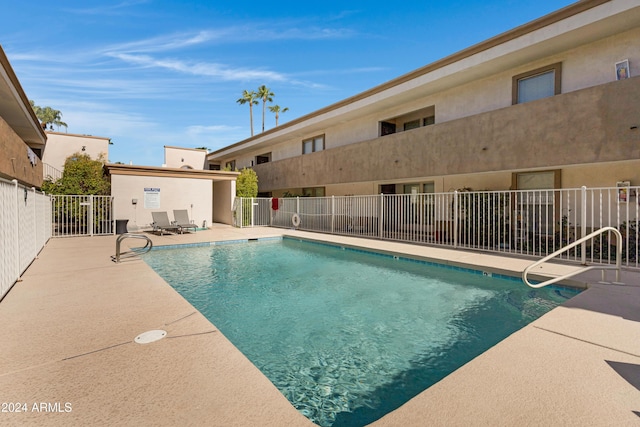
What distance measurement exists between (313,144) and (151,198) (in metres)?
10.4

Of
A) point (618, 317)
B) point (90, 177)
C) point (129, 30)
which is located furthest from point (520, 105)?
point (90, 177)

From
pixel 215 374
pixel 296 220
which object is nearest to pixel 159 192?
pixel 296 220

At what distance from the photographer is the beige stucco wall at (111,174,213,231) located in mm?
16531

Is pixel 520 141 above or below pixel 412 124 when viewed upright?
below

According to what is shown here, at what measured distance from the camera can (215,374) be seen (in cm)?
277

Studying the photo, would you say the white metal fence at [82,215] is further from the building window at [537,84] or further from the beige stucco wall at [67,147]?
the building window at [537,84]

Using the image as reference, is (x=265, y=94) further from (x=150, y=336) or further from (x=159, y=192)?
(x=150, y=336)

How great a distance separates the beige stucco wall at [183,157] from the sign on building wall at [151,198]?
43.5ft

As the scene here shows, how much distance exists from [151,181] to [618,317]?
19193mm

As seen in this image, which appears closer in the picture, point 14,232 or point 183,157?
point 14,232

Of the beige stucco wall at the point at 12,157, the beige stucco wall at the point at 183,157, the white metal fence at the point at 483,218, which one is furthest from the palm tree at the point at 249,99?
the beige stucco wall at the point at 12,157

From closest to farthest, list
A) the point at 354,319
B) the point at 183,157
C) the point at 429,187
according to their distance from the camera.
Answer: the point at 354,319, the point at 429,187, the point at 183,157

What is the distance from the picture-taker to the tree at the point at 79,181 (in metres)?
16.4

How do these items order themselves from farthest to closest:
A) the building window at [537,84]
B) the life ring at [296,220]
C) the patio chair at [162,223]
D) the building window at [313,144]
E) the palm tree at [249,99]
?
the palm tree at [249,99], the building window at [313,144], the life ring at [296,220], the patio chair at [162,223], the building window at [537,84]
